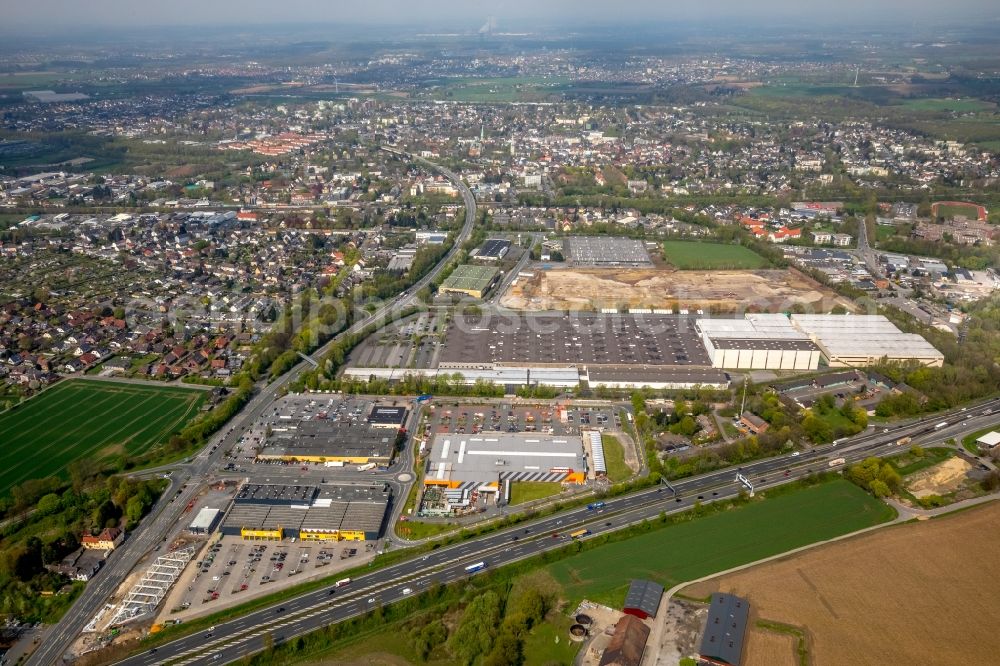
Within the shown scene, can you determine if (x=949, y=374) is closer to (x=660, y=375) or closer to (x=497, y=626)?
(x=660, y=375)

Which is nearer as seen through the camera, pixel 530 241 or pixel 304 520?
pixel 304 520

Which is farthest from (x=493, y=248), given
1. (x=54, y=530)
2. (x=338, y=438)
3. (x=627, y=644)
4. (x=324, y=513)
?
(x=627, y=644)

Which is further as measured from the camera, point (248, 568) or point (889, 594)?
point (248, 568)

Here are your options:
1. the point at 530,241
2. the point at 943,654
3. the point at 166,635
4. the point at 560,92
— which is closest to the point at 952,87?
the point at 560,92

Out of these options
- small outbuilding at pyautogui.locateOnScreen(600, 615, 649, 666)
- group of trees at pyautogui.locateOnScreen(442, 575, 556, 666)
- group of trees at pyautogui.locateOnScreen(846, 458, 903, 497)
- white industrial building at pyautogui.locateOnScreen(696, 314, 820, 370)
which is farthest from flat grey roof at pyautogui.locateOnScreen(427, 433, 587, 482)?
white industrial building at pyautogui.locateOnScreen(696, 314, 820, 370)

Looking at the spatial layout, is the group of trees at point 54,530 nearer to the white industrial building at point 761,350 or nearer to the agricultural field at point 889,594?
the agricultural field at point 889,594

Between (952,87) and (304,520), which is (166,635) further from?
(952,87)
